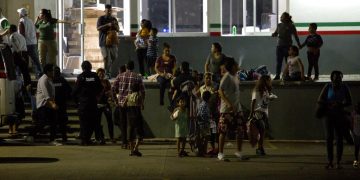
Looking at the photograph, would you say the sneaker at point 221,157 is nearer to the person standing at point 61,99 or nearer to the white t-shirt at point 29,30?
the person standing at point 61,99

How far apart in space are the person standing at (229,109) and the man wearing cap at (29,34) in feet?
22.0

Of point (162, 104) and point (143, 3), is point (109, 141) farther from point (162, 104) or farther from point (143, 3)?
point (143, 3)

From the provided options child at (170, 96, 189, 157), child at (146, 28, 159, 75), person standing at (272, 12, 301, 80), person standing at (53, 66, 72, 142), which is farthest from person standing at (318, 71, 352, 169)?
child at (146, 28, 159, 75)

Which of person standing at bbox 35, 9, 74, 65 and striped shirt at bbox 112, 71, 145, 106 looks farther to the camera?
person standing at bbox 35, 9, 74, 65

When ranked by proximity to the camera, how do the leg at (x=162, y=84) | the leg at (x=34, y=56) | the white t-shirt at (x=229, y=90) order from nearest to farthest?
the white t-shirt at (x=229, y=90), the leg at (x=162, y=84), the leg at (x=34, y=56)

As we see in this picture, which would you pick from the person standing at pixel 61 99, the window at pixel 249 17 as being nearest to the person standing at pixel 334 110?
the person standing at pixel 61 99

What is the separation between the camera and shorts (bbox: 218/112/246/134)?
561 inches

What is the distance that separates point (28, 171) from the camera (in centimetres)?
1319

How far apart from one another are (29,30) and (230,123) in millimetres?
7239

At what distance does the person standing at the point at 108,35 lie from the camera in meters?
19.3

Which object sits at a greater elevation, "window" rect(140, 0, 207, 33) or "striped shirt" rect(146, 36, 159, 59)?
"window" rect(140, 0, 207, 33)

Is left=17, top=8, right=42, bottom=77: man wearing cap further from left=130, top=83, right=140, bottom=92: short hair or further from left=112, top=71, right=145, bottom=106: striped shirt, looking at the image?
left=130, top=83, right=140, bottom=92: short hair

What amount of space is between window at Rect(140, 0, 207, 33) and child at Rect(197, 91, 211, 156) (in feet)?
21.1

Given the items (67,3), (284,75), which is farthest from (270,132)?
(67,3)
